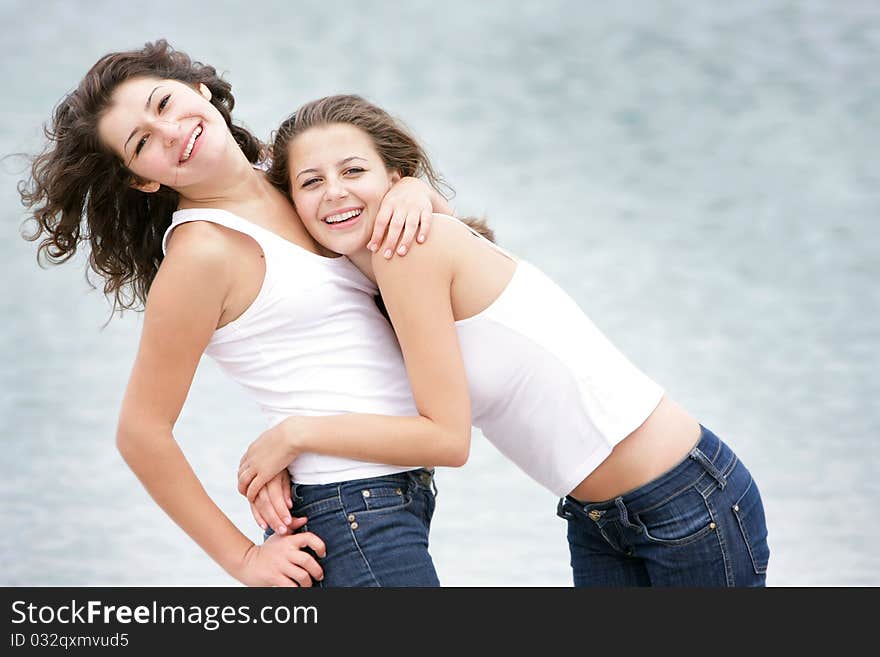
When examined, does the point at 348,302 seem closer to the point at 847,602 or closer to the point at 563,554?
the point at 847,602

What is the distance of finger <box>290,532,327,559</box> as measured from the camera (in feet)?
5.52

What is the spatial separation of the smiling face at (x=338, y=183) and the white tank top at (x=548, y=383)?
231mm

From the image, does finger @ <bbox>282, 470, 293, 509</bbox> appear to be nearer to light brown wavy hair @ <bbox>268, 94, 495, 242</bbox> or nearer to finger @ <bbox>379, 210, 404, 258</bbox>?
finger @ <bbox>379, 210, 404, 258</bbox>

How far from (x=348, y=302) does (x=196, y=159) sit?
32 cm

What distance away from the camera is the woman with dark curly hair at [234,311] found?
5.49 ft

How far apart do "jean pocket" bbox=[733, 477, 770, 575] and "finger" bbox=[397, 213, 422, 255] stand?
2.12 ft

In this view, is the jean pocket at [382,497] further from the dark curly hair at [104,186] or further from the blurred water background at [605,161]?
the blurred water background at [605,161]

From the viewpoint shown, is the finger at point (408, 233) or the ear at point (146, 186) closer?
the finger at point (408, 233)

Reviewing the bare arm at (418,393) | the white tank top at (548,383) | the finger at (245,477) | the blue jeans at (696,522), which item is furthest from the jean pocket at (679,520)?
the finger at (245,477)

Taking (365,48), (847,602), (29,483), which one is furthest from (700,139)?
(847,602)

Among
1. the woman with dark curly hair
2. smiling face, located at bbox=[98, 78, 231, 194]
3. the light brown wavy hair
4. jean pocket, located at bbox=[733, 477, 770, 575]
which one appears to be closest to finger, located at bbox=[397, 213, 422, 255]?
the woman with dark curly hair

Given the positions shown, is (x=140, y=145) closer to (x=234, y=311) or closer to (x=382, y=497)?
(x=234, y=311)

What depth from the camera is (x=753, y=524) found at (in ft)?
5.81

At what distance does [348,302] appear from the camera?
177 centimetres
